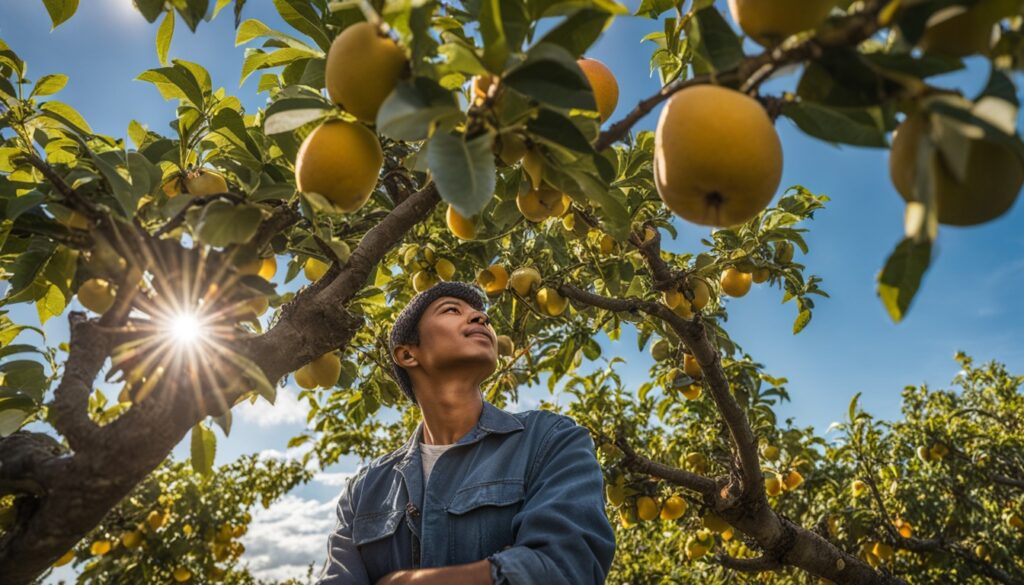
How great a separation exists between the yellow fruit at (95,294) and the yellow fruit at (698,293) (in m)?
2.40

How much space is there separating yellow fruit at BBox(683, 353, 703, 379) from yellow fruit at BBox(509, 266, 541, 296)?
52.2 inches

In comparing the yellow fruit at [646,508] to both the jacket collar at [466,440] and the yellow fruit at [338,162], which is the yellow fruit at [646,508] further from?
the yellow fruit at [338,162]

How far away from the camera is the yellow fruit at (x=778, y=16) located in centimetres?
76

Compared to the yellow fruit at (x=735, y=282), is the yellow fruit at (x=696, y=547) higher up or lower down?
lower down

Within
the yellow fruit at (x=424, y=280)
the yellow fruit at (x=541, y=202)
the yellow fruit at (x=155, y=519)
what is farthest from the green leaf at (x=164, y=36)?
the yellow fruit at (x=155, y=519)

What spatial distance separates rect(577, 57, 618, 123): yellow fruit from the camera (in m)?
1.37

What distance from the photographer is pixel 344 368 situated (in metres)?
2.59

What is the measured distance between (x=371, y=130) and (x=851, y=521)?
19.1 ft

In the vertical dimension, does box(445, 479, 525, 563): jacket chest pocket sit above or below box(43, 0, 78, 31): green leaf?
below

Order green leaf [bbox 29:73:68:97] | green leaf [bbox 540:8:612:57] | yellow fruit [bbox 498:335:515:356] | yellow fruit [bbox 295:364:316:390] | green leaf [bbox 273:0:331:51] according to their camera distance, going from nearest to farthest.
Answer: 1. green leaf [bbox 540:8:612:57]
2. green leaf [bbox 273:0:331:51]
3. green leaf [bbox 29:73:68:97]
4. yellow fruit [bbox 295:364:316:390]
5. yellow fruit [bbox 498:335:515:356]

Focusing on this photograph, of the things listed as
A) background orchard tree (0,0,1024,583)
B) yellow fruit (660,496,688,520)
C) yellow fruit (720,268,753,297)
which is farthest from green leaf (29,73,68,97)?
yellow fruit (660,496,688,520)

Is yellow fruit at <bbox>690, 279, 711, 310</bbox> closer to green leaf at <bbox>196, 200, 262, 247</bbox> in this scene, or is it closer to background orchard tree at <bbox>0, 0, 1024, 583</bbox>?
background orchard tree at <bbox>0, 0, 1024, 583</bbox>

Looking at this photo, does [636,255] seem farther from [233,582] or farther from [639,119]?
[233,582]

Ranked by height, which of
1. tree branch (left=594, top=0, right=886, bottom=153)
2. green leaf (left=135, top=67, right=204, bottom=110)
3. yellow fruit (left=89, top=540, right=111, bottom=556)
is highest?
yellow fruit (left=89, top=540, right=111, bottom=556)
